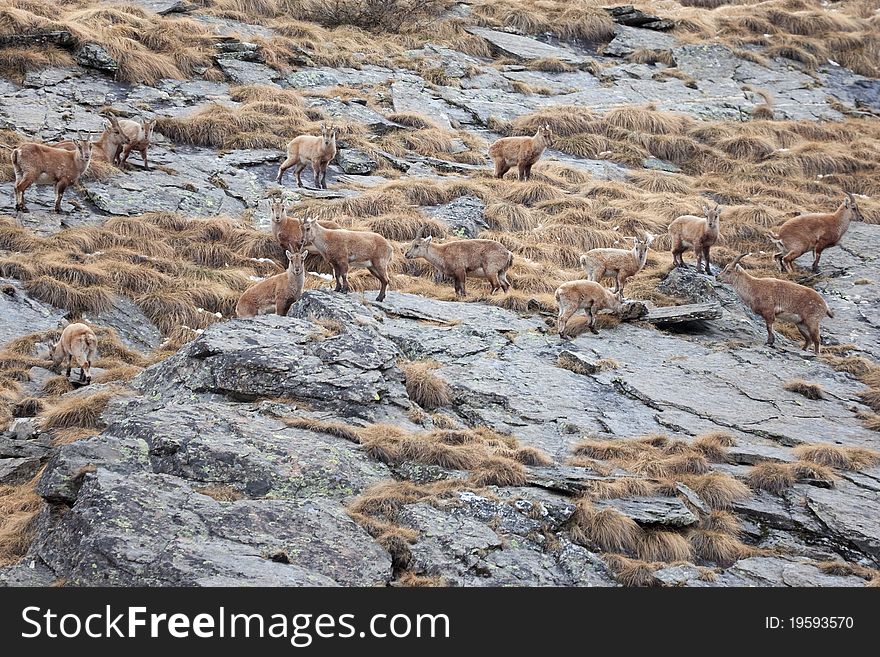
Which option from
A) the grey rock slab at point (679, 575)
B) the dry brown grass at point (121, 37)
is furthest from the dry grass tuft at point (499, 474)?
the dry brown grass at point (121, 37)

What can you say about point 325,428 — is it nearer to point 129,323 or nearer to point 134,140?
point 129,323

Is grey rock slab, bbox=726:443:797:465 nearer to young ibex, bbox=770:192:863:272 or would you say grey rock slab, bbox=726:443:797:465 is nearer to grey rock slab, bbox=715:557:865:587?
grey rock slab, bbox=715:557:865:587

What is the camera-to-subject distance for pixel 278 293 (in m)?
14.2

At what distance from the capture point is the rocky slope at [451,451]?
29.0 feet

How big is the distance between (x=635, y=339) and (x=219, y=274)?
7.13m

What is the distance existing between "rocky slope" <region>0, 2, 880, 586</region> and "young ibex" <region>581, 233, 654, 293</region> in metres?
0.99

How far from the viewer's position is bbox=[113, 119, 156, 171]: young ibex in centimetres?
2045

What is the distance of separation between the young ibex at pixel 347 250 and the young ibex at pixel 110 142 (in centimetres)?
707

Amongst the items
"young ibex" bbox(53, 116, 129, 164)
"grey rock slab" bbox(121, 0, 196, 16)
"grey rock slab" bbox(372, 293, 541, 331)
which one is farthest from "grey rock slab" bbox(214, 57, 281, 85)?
"grey rock slab" bbox(372, 293, 541, 331)

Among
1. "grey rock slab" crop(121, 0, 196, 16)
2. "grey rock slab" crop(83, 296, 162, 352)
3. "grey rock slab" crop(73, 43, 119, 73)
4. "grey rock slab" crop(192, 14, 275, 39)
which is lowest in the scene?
"grey rock slab" crop(83, 296, 162, 352)

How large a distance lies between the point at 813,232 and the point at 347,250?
29.6 feet

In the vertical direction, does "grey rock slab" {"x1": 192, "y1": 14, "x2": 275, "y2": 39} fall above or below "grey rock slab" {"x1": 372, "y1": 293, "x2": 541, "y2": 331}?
above

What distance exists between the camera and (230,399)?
11625mm

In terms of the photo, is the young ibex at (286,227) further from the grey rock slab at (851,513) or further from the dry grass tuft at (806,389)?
the grey rock slab at (851,513)
